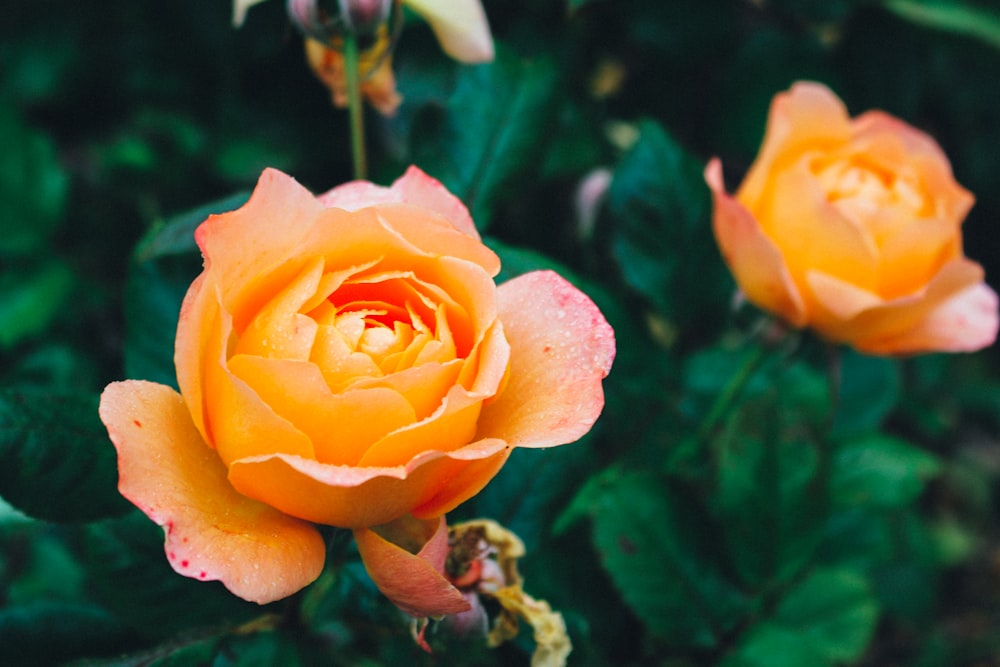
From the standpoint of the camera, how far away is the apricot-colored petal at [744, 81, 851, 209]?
34.2 inches

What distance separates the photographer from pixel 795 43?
1.34 m

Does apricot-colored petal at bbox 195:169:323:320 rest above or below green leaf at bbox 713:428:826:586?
above

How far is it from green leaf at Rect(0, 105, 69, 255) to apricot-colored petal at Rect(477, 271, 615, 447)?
0.85 m

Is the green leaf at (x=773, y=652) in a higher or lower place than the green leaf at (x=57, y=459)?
lower

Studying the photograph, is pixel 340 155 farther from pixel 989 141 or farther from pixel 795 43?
pixel 989 141

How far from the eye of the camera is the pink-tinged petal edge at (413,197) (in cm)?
58

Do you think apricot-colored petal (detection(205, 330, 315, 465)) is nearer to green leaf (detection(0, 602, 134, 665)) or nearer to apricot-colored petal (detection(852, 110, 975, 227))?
green leaf (detection(0, 602, 134, 665))

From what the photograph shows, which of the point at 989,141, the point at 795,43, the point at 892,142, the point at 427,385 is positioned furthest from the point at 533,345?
the point at 989,141

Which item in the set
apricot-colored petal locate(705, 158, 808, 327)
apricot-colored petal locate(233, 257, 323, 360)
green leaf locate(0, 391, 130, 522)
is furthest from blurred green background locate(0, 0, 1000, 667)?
apricot-colored petal locate(233, 257, 323, 360)

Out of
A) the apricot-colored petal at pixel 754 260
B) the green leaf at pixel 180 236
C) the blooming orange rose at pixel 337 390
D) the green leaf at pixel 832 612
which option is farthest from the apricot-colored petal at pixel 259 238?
the green leaf at pixel 832 612

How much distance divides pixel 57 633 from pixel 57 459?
8.2 inches

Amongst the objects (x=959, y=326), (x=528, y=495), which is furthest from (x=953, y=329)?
(x=528, y=495)

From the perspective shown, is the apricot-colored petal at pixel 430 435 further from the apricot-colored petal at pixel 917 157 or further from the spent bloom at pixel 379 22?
the apricot-colored petal at pixel 917 157

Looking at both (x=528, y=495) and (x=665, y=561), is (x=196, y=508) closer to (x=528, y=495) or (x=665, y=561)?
(x=528, y=495)
